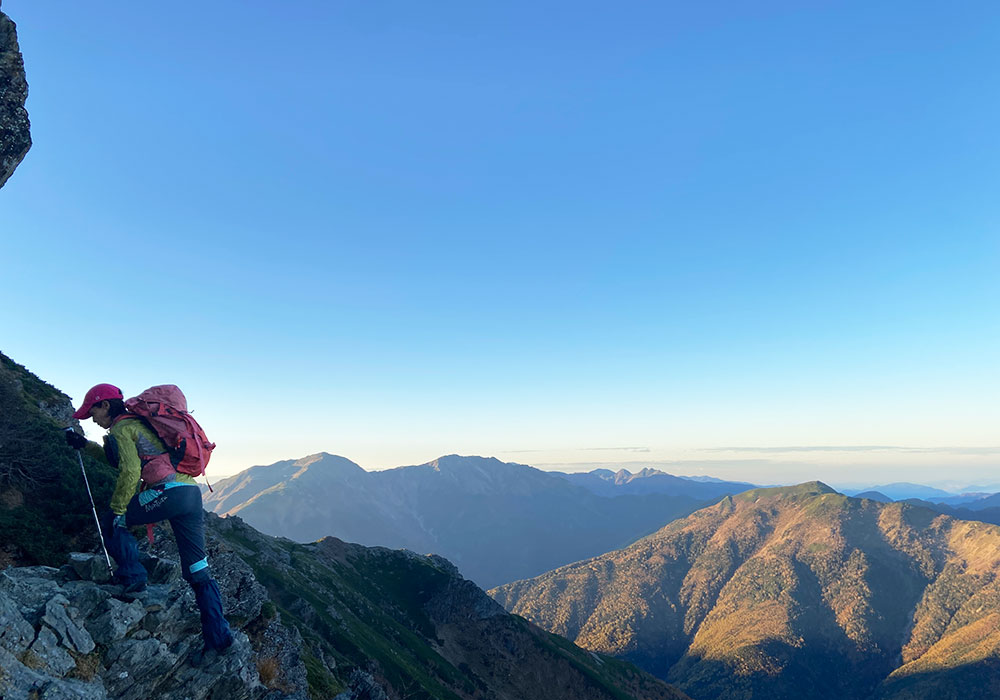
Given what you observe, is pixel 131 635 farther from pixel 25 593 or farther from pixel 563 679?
pixel 563 679

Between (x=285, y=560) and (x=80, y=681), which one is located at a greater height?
(x=80, y=681)

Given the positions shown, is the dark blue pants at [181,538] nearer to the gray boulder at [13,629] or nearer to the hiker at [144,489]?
the hiker at [144,489]

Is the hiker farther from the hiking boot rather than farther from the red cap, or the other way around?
the hiking boot

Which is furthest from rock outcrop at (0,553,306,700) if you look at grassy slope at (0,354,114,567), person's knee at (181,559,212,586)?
grassy slope at (0,354,114,567)

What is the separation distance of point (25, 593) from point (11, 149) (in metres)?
14.7

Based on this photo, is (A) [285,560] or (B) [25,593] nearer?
(B) [25,593]

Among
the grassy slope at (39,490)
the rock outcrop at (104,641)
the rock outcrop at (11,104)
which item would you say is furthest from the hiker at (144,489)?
the rock outcrop at (11,104)

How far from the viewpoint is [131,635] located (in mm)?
12094

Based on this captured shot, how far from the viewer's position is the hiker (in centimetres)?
1120

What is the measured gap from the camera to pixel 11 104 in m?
16.1

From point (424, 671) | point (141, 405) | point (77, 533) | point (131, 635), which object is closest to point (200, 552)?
point (131, 635)

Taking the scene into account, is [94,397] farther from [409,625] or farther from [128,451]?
[409,625]

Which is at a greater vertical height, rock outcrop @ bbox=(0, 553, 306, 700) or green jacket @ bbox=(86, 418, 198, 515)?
green jacket @ bbox=(86, 418, 198, 515)

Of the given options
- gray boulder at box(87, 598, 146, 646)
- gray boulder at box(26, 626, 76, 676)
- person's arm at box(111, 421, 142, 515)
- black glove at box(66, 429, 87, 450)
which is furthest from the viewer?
black glove at box(66, 429, 87, 450)
